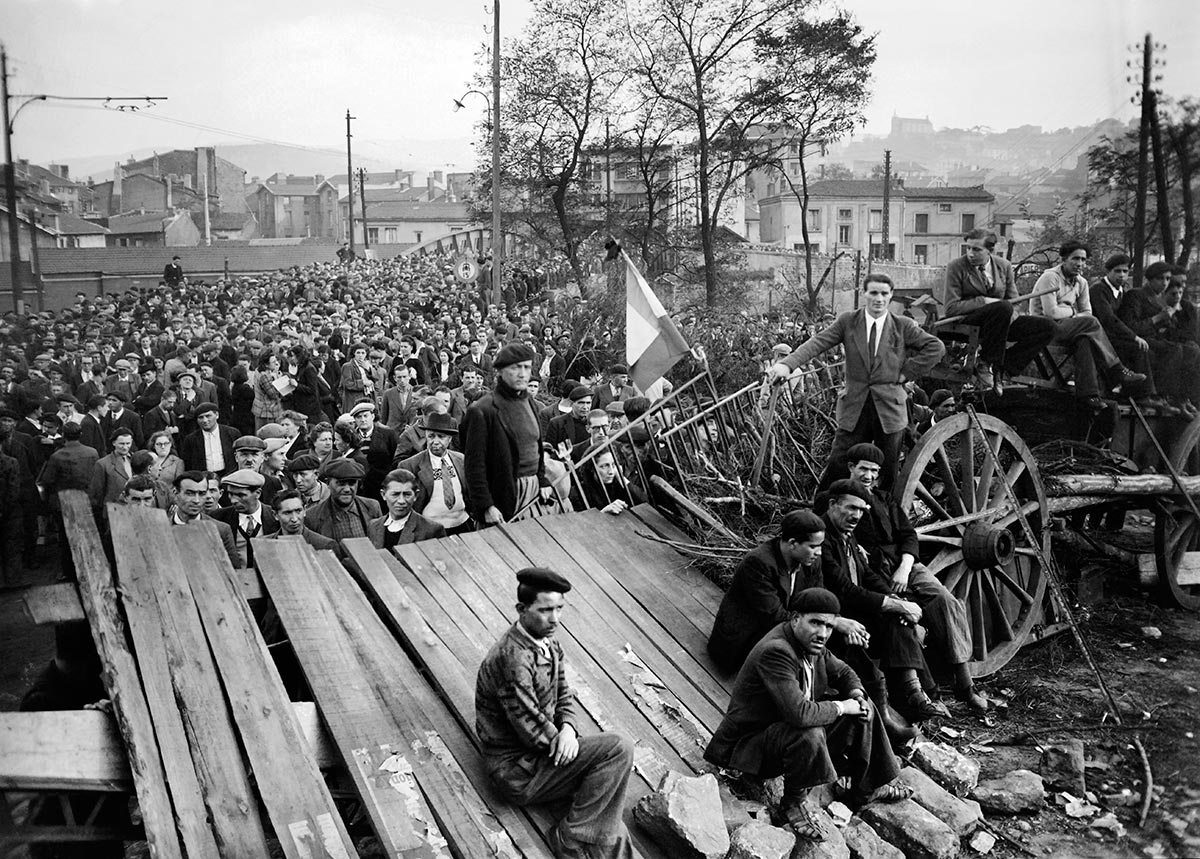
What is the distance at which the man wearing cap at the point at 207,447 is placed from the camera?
8.88 metres

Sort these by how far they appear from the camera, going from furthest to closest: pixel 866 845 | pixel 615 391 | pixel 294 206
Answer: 1. pixel 294 206
2. pixel 615 391
3. pixel 866 845

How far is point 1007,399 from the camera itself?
862cm

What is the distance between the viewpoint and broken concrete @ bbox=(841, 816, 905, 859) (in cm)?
488

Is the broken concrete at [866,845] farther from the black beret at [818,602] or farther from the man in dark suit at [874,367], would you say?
the man in dark suit at [874,367]

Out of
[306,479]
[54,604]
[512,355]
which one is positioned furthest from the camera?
[306,479]

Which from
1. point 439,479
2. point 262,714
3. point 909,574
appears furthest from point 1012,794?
point 439,479

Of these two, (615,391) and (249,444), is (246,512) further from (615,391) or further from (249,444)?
(615,391)

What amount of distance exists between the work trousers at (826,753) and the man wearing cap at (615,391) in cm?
542

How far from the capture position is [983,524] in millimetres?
6930

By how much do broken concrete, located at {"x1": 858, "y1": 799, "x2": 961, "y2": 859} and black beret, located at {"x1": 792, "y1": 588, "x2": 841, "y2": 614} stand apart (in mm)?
1232

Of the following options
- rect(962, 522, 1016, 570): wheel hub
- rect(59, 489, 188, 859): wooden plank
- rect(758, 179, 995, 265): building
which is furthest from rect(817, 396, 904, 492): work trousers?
rect(758, 179, 995, 265): building

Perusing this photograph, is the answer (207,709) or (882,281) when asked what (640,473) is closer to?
(882,281)

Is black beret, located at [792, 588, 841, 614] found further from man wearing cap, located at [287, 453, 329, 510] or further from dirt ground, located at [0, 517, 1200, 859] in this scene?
man wearing cap, located at [287, 453, 329, 510]

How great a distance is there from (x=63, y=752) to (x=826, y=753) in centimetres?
339
